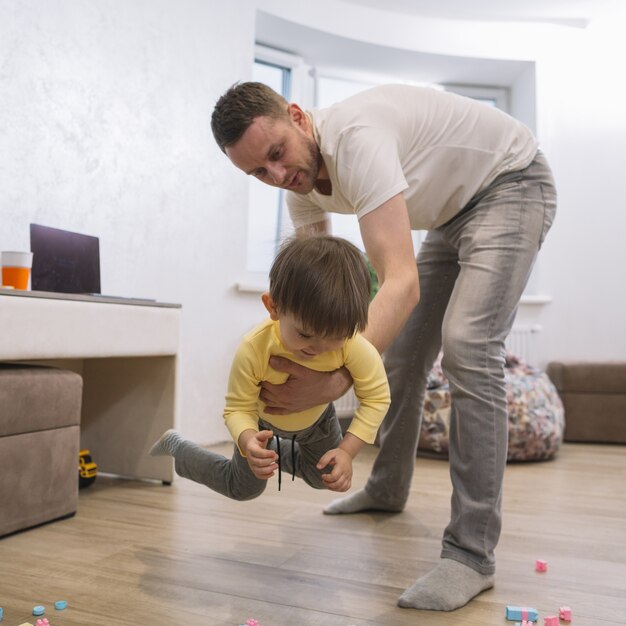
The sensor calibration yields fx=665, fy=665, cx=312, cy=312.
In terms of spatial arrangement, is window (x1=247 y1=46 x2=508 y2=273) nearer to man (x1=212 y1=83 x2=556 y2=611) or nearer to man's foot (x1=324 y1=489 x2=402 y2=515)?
man's foot (x1=324 y1=489 x2=402 y2=515)

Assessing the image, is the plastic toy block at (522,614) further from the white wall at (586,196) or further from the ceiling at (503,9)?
the ceiling at (503,9)

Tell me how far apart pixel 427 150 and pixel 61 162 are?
1.49m

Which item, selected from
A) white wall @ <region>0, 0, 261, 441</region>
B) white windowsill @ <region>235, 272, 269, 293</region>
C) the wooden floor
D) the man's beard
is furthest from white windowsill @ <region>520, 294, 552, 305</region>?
the man's beard

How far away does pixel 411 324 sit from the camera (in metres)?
1.73

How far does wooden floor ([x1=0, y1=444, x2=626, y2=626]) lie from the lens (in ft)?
3.91

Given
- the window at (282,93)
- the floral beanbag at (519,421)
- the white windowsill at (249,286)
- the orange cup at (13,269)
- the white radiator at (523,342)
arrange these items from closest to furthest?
the orange cup at (13,269) < the floral beanbag at (519,421) < the white windowsill at (249,286) < the window at (282,93) < the white radiator at (523,342)

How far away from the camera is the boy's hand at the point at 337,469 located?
1.05m

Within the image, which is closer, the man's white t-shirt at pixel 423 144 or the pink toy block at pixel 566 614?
the pink toy block at pixel 566 614

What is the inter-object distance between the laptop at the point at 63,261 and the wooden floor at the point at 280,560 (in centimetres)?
66

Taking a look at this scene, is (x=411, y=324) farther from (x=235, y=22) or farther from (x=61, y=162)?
(x=235, y=22)

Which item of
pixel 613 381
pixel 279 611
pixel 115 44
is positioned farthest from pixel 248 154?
pixel 613 381

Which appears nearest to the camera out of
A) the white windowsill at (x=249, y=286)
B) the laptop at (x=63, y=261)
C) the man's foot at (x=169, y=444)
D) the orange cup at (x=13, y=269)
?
the man's foot at (x=169, y=444)

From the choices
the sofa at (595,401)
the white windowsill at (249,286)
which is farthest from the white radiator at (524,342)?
Result: the white windowsill at (249,286)

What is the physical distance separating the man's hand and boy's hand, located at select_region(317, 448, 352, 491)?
4.3 inches
